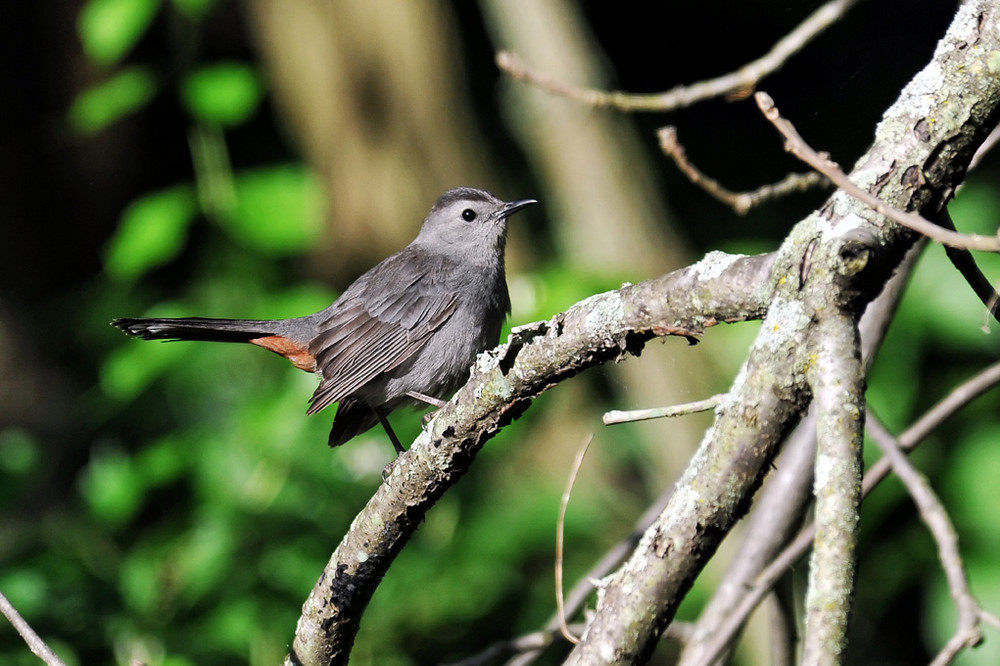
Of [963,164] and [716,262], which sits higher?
[963,164]

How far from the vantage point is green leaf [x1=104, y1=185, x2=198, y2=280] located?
156 inches

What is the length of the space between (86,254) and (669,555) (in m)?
7.14

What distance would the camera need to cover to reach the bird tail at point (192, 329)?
347cm

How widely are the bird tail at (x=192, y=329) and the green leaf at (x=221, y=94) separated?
881 millimetres

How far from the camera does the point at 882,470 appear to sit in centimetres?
262

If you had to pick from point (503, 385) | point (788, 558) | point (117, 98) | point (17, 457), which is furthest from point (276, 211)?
point (788, 558)

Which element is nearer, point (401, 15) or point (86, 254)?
point (401, 15)

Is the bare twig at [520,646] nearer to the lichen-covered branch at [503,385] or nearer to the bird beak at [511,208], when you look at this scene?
the lichen-covered branch at [503,385]

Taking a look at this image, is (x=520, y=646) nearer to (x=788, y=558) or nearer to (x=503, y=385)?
(x=788, y=558)

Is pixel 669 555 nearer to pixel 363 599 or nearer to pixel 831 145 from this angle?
pixel 363 599

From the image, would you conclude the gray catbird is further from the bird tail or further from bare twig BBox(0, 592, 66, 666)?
bare twig BBox(0, 592, 66, 666)

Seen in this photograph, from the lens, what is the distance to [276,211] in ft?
13.7

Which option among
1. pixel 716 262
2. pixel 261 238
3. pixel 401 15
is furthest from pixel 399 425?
pixel 401 15

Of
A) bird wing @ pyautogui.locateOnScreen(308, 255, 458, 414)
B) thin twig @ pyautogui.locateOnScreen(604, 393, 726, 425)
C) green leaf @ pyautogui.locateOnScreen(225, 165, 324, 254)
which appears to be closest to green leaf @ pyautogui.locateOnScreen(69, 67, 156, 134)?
green leaf @ pyautogui.locateOnScreen(225, 165, 324, 254)
